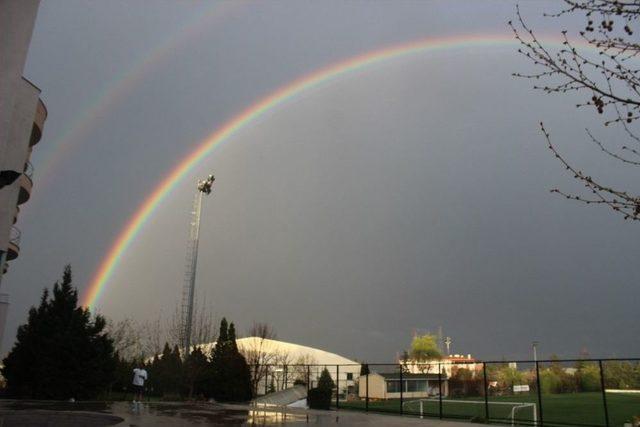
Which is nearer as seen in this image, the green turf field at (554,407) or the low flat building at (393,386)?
the green turf field at (554,407)

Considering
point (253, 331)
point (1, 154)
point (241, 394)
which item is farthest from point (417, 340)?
point (1, 154)

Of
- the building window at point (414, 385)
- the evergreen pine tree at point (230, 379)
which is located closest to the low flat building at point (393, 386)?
the building window at point (414, 385)

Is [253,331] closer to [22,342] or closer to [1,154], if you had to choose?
[22,342]

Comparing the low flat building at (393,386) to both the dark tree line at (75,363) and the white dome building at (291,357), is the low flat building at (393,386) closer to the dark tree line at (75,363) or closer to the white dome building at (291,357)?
the white dome building at (291,357)

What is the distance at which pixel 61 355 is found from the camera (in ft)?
97.7

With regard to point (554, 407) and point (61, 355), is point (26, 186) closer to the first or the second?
point (61, 355)

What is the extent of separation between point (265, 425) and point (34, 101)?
1311 cm

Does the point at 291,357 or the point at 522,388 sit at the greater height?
the point at 291,357

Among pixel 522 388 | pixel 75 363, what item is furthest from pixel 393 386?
pixel 75 363

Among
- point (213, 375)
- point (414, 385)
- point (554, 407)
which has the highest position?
point (213, 375)

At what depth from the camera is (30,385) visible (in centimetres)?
3073

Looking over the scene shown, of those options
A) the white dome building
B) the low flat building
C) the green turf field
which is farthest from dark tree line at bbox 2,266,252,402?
the low flat building

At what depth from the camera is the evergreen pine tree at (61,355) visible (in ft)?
97.8

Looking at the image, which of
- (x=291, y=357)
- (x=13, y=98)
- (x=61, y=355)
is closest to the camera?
(x=13, y=98)
